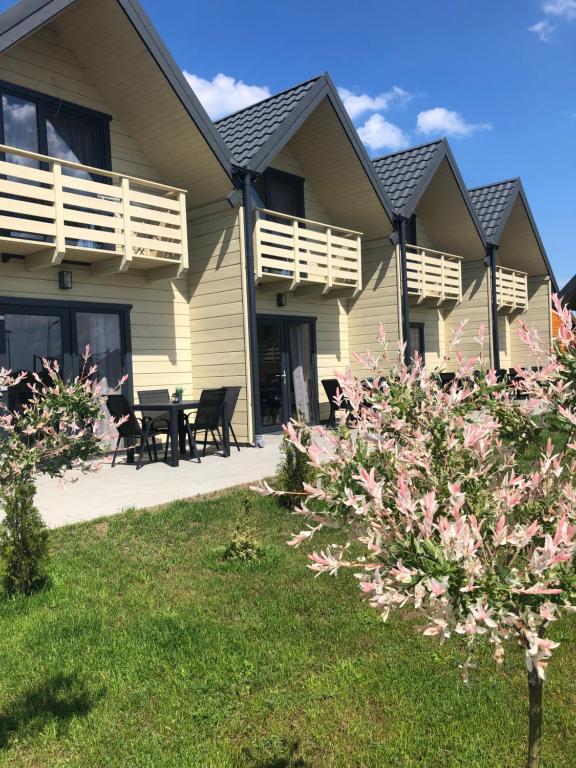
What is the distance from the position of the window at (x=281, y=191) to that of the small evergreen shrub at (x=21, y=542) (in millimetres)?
9364

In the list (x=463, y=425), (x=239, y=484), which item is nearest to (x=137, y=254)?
(x=239, y=484)

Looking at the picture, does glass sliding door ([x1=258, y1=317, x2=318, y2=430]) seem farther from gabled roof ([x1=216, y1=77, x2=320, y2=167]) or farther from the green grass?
the green grass

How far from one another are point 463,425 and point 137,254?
8.20 metres

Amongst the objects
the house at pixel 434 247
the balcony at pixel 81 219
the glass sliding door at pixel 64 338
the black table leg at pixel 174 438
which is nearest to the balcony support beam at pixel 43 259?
the balcony at pixel 81 219

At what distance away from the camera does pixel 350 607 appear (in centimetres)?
367

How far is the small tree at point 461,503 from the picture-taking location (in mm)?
1299

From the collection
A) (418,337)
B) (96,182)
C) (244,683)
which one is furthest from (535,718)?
(418,337)

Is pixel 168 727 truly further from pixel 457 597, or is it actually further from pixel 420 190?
pixel 420 190

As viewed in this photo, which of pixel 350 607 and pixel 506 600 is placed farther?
pixel 350 607

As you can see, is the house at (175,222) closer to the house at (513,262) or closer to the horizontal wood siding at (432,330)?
the horizontal wood siding at (432,330)

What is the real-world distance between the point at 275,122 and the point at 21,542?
8650mm

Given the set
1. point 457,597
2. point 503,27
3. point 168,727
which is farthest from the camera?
point 503,27

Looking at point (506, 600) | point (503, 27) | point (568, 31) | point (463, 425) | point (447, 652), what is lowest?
point (447, 652)

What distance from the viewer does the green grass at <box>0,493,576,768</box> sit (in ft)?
7.76
